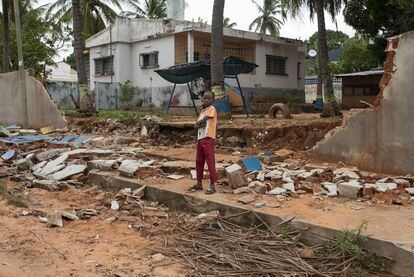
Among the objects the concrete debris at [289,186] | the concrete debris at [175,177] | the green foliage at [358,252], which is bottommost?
the green foliage at [358,252]

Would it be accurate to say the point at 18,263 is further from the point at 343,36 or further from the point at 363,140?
the point at 343,36

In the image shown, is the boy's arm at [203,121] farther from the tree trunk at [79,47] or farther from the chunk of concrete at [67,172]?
the tree trunk at [79,47]

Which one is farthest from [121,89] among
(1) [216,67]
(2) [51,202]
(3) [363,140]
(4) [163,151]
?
(3) [363,140]

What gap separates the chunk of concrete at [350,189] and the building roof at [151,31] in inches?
582

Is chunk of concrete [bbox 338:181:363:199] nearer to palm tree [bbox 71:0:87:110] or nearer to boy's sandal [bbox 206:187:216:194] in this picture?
boy's sandal [bbox 206:187:216:194]

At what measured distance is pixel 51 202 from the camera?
7934 millimetres

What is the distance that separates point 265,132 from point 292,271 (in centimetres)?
666

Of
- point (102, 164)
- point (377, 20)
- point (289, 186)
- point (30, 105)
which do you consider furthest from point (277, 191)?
point (30, 105)

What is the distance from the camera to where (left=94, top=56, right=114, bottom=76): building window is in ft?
81.6

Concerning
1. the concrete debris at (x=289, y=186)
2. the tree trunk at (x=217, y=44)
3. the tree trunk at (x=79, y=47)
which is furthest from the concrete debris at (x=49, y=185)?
the tree trunk at (x=79, y=47)

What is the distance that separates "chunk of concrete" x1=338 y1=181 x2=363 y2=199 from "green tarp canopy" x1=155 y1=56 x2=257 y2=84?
950cm

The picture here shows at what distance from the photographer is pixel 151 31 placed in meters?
22.3

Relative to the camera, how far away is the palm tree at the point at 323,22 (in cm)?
1584

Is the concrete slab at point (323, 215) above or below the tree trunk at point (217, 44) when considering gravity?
below
